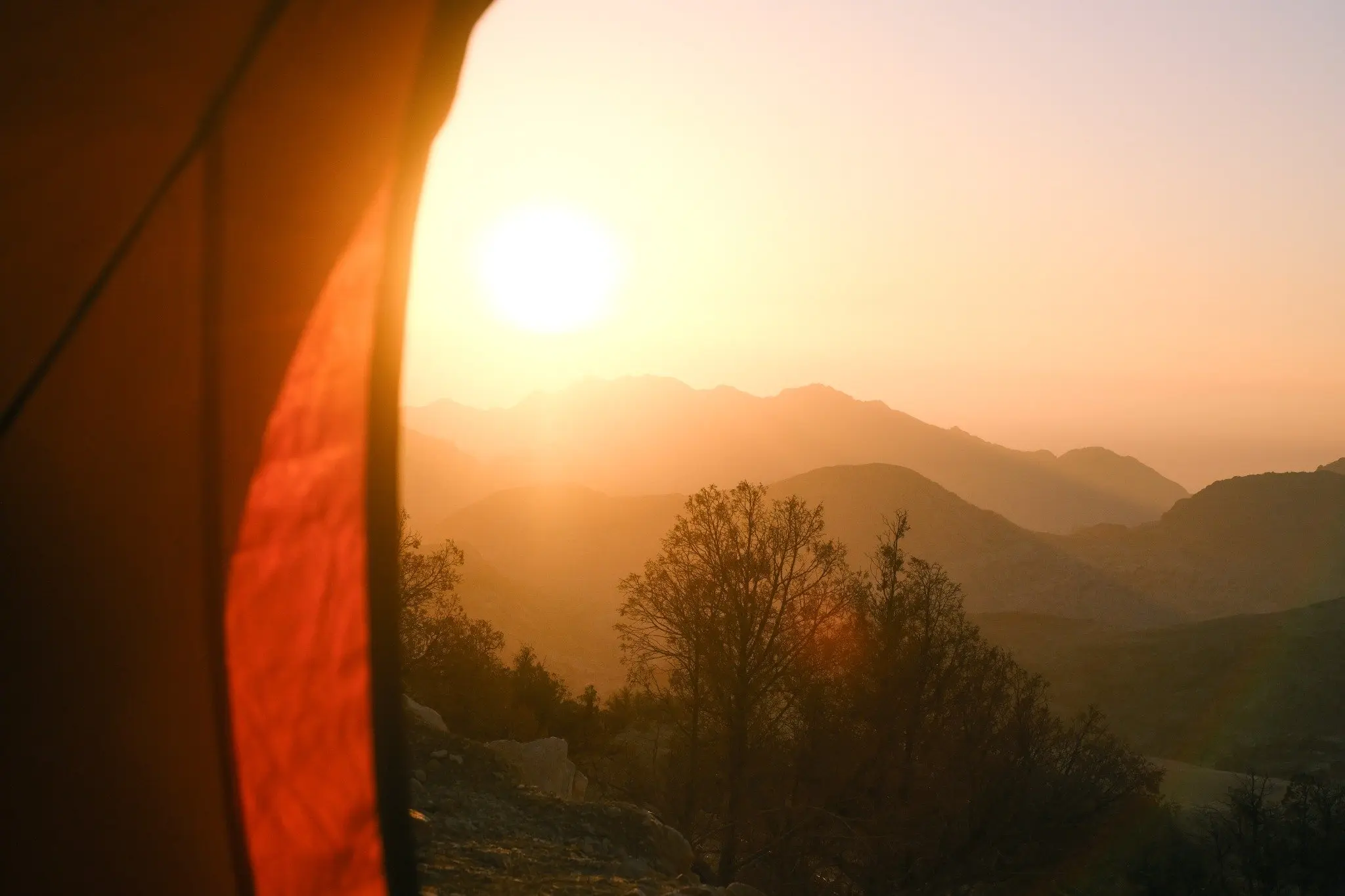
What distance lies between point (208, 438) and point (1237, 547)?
115 metres

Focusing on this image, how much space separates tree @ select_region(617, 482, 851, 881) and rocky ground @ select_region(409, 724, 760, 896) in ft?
18.4

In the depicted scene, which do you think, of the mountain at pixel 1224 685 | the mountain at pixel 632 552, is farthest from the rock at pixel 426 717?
the mountain at pixel 632 552

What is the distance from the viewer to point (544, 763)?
1330 cm

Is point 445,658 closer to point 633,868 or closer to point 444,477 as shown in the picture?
point 633,868

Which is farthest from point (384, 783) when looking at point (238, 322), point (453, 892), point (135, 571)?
point (453, 892)

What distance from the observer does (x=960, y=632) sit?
20.6m

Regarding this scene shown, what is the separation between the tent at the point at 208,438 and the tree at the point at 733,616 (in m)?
13.6

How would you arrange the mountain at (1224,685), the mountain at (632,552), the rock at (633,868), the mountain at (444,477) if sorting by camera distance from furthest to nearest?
the mountain at (444,477) < the mountain at (632,552) < the mountain at (1224,685) < the rock at (633,868)

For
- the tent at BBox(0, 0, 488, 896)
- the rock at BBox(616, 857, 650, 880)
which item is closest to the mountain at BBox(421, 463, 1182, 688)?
the rock at BBox(616, 857, 650, 880)

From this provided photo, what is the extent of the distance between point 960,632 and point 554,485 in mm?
113618

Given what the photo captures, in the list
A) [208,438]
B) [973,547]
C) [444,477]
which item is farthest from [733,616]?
[444,477]

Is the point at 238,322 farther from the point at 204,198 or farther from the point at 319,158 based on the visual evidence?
the point at 319,158

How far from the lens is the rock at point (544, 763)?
12797mm

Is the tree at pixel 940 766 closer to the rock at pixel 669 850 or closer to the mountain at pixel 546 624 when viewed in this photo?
the rock at pixel 669 850
